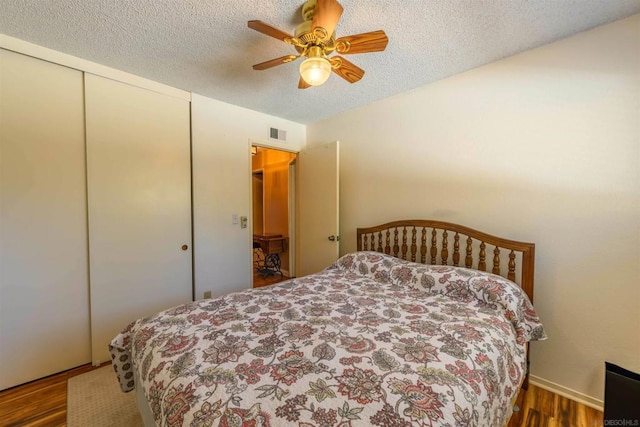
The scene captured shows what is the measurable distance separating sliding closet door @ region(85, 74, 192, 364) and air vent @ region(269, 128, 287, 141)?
973mm

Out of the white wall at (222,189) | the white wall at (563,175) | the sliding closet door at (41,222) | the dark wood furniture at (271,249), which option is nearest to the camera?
the white wall at (563,175)

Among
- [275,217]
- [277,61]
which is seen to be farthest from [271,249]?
[277,61]

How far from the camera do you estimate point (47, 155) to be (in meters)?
1.96

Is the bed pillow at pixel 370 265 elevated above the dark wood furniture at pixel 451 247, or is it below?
below

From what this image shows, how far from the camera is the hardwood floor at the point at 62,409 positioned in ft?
5.18

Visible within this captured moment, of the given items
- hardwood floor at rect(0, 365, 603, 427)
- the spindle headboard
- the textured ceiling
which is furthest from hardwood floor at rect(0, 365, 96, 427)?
the spindle headboard

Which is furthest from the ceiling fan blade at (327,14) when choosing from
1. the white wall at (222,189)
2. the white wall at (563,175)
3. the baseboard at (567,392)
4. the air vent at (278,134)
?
the baseboard at (567,392)

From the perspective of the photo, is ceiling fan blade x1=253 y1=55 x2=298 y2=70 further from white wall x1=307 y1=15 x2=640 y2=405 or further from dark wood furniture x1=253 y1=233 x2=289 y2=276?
dark wood furniture x1=253 y1=233 x2=289 y2=276

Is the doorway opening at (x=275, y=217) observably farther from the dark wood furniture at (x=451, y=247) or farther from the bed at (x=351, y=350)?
the bed at (x=351, y=350)

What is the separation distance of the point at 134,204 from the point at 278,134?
177 cm

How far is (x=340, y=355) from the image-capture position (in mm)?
1086

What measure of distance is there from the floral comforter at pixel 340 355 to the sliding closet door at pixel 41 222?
1.03 metres

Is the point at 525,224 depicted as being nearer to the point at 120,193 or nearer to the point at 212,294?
the point at 212,294

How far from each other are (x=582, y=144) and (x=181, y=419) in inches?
101
